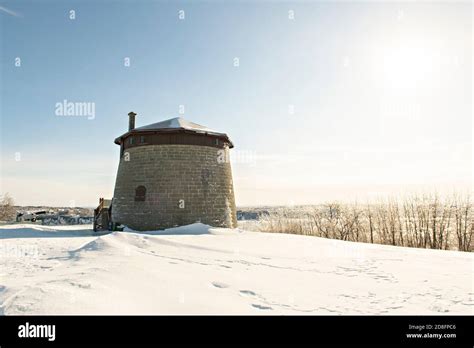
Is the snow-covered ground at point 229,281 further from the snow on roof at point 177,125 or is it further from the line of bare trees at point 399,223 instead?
the snow on roof at point 177,125

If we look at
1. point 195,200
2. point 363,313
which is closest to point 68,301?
point 363,313

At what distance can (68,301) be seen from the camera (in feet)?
10.3

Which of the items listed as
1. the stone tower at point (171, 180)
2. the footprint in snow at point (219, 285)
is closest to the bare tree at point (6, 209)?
the stone tower at point (171, 180)

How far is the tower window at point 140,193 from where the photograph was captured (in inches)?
536

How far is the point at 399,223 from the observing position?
1096cm

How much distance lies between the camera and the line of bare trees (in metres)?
9.69

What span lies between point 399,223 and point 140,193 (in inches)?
467

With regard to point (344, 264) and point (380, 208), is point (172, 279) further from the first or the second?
point (380, 208)

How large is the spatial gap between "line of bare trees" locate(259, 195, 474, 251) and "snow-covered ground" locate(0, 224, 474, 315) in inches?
129

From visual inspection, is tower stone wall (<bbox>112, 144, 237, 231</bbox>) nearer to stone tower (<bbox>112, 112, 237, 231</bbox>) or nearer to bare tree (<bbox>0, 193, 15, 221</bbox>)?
stone tower (<bbox>112, 112, 237, 231</bbox>)

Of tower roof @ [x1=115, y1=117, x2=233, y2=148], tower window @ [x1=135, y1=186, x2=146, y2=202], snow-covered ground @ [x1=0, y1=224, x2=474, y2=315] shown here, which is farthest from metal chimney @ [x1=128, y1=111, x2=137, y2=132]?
snow-covered ground @ [x1=0, y1=224, x2=474, y2=315]
